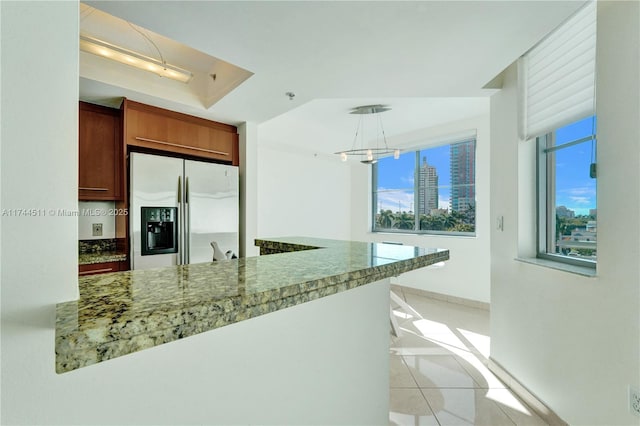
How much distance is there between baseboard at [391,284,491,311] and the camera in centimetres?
403

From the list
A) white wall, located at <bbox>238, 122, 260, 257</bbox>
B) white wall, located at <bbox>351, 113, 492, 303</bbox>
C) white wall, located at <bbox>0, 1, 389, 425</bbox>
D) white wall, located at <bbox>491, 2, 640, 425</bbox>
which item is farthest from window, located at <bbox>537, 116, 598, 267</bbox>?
white wall, located at <bbox>238, 122, 260, 257</bbox>

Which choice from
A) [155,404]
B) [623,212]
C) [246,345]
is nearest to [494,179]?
[623,212]

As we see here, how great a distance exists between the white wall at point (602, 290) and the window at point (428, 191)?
245 cm

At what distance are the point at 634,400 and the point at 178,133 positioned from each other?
3572mm

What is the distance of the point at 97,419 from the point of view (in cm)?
53

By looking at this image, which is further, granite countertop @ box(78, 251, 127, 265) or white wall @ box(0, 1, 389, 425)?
granite countertop @ box(78, 251, 127, 265)

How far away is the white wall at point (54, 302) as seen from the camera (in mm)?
406

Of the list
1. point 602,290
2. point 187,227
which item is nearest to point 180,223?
point 187,227

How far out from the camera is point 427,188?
501cm

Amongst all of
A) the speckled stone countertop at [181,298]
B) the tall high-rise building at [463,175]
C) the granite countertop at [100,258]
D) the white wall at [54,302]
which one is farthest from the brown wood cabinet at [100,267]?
the tall high-rise building at [463,175]

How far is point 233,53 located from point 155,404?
1.86 meters

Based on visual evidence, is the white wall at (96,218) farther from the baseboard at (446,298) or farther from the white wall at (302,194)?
the baseboard at (446,298)

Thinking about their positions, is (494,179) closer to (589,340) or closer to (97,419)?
(589,340)

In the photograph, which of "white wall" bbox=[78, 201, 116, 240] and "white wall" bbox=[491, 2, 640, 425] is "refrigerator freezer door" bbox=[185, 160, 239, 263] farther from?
"white wall" bbox=[491, 2, 640, 425]
